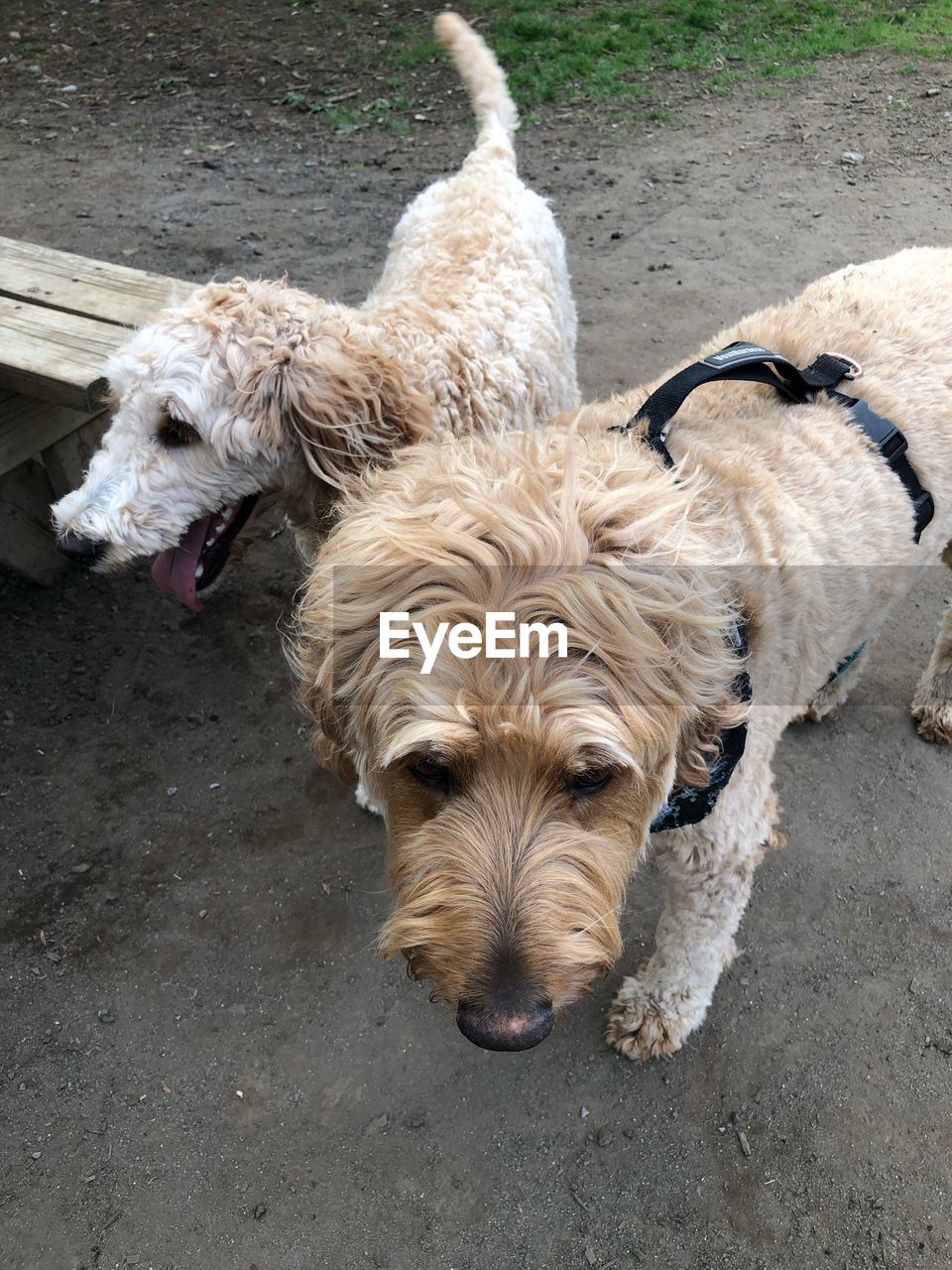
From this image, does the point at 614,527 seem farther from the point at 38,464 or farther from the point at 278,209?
the point at 278,209

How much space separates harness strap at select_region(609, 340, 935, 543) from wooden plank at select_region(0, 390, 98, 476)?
251cm

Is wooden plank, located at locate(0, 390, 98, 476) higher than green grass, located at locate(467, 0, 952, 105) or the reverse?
the reverse

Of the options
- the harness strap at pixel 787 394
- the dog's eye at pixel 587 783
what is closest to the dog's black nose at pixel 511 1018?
the dog's eye at pixel 587 783

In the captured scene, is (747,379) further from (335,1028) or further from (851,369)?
(335,1028)

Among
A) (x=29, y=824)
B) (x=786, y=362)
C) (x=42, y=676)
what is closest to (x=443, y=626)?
(x=786, y=362)

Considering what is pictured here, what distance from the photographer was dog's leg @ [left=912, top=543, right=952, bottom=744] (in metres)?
3.30

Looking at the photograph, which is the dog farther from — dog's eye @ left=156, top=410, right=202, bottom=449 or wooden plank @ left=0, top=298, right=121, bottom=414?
wooden plank @ left=0, top=298, right=121, bottom=414

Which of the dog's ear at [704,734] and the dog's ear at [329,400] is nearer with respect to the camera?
the dog's ear at [704,734]

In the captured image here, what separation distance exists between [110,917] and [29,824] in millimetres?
546

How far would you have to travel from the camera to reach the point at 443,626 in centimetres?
140

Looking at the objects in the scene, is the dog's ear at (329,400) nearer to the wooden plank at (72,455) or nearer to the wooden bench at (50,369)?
the wooden bench at (50,369)

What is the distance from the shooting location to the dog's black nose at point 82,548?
2.73 meters

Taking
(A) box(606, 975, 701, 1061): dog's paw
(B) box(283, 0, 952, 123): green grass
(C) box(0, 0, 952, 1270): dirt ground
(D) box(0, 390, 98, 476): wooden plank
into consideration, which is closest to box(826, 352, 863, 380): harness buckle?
(C) box(0, 0, 952, 1270): dirt ground

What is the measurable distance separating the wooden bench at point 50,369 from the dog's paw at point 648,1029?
277cm
